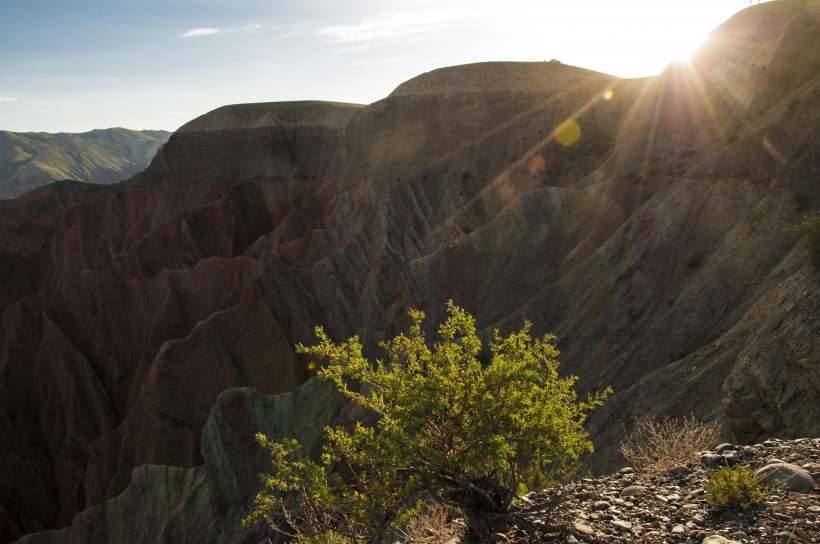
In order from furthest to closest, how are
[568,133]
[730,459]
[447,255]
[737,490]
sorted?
[568,133] → [447,255] → [730,459] → [737,490]

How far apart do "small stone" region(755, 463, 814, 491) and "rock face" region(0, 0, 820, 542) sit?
4.50 meters

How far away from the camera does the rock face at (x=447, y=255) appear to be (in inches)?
762

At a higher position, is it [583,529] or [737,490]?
[737,490]

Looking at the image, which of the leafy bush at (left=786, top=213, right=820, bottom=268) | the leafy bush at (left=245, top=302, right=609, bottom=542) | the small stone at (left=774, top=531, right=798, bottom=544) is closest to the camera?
the small stone at (left=774, top=531, right=798, bottom=544)

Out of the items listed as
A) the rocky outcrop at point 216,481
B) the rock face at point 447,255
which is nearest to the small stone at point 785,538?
the rock face at point 447,255

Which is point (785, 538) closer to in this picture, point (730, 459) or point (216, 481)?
point (730, 459)

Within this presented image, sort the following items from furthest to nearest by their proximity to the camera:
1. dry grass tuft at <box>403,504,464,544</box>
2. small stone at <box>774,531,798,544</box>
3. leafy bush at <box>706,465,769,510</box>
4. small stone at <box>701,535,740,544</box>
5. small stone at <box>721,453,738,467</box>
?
dry grass tuft at <box>403,504,464,544</box>
small stone at <box>721,453,738,467</box>
leafy bush at <box>706,465,769,510</box>
small stone at <box>701,535,740,544</box>
small stone at <box>774,531,798,544</box>

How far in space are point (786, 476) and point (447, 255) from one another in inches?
1166

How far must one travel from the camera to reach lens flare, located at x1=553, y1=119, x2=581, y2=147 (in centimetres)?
4491

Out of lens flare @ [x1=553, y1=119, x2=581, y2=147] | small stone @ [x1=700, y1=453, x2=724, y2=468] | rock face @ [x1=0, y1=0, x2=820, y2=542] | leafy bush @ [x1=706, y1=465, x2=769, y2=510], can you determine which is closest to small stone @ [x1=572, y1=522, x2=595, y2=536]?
leafy bush @ [x1=706, y1=465, x2=769, y2=510]

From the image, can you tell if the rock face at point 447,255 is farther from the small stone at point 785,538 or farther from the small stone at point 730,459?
the small stone at point 785,538

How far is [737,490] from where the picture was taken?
706cm

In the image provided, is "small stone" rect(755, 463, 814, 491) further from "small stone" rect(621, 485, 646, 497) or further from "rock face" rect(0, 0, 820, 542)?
"rock face" rect(0, 0, 820, 542)

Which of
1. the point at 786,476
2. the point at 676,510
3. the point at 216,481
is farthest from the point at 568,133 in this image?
the point at 676,510
